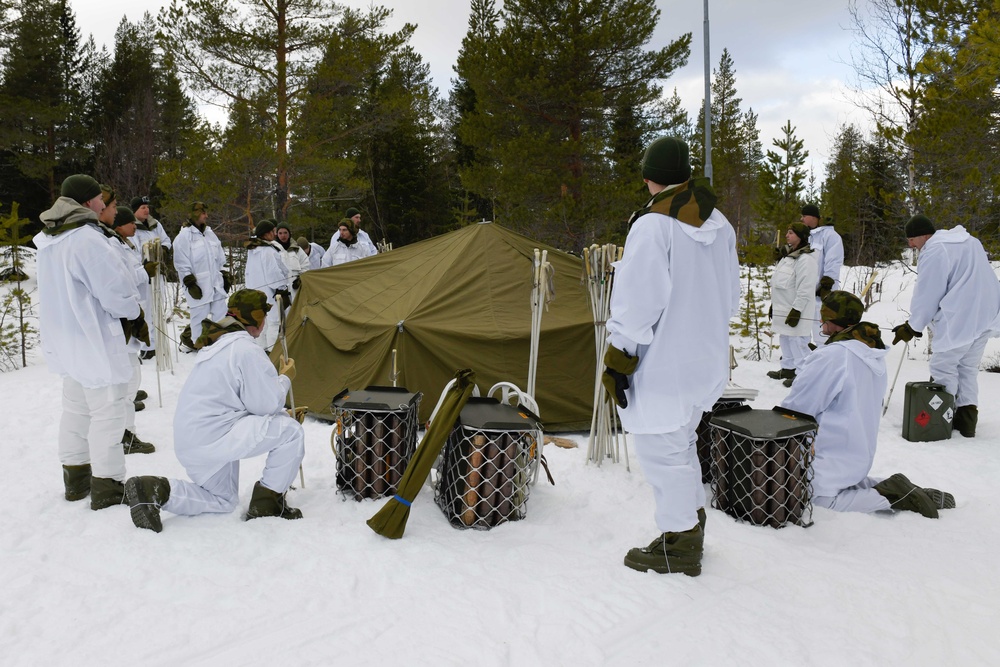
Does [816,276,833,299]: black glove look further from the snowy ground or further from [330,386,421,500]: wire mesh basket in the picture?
[330,386,421,500]: wire mesh basket

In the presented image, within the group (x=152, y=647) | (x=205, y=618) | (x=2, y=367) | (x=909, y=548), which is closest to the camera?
(x=152, y=647)

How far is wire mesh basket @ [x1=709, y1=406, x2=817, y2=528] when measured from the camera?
3229 mm

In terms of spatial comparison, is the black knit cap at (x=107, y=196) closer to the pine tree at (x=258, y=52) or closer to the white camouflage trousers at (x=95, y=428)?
the white camouflage trousers at (x=95, y=428)

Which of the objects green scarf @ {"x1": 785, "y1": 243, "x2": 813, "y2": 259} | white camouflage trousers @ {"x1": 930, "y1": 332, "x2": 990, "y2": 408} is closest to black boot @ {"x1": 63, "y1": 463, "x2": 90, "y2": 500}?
white camouflage trousers @ {"x1": 930, "y1": 332, "x2": 990, "y2": 408}

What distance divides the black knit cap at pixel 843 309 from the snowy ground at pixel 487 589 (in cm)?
103

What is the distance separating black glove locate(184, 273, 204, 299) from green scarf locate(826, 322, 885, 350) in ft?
20.1

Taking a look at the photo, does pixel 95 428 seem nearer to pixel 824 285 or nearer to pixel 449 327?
pixel 449 327

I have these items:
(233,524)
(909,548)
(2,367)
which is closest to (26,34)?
(2,367)

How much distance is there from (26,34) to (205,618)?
19529mm

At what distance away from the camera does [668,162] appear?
9.12 ft

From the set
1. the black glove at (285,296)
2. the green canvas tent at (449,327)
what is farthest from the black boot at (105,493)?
the black glove at (285,296)

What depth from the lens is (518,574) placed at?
2732 mm

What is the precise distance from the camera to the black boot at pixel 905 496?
3.39 m

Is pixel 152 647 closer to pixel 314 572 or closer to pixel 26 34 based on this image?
pixel 314 572
